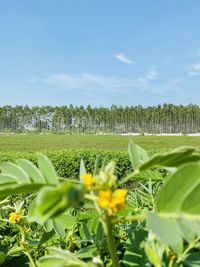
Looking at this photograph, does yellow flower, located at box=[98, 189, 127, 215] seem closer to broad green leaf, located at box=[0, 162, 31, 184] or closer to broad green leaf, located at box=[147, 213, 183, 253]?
broad green leaf, located at box=[147, 213, 183, 253]

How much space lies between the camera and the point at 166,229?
489 millimetres

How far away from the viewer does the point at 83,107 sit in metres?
95.2

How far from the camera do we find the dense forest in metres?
91.8

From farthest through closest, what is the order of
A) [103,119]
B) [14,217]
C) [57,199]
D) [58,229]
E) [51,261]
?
[103,119]
[14,217]
[58,229]
[51,261]
[57,199]

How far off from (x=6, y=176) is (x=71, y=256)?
0.15 metres


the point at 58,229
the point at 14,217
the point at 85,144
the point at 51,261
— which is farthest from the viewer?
the point at 85,144

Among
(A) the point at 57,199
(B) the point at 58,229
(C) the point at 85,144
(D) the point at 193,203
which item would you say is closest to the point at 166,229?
(D) the point at 193,203

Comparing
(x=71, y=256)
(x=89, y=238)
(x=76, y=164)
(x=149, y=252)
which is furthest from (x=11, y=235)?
(x=76, y=164)

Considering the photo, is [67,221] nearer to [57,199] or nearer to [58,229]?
[58,229]

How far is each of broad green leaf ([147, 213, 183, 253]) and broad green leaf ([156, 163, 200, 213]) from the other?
0.02m

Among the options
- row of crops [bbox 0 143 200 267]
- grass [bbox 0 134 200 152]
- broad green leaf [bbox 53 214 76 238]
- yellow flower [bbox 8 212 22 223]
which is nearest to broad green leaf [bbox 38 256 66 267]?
row of crops [bbox 0 143 200 267]

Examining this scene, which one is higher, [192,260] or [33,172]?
[33,172]

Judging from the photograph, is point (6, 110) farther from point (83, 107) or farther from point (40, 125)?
point (83, 107)

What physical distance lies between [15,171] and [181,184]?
0.26m
